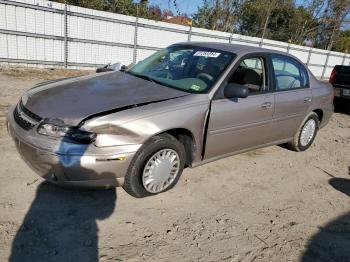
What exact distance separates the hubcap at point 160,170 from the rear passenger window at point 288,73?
208 cm

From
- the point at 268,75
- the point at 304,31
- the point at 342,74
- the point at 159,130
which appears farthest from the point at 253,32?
the point at 159,130

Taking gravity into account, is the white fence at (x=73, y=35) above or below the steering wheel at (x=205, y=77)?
below

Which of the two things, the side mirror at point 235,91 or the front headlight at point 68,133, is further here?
the side mirror at point 235,91

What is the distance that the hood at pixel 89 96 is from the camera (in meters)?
3.48

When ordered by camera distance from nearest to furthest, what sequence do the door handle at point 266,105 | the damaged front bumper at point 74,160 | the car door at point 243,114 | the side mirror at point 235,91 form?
the damaged front bumper at point 74,160 < the side mirror at point 235,91 < the car door at point 243,114 < the door handle at point 266,105

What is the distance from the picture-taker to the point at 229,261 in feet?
9.93

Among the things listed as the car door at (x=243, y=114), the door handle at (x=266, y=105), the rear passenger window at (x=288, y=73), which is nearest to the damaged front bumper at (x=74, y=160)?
the car door at (x=243, y=114)

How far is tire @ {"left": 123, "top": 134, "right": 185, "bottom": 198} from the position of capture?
3.59m

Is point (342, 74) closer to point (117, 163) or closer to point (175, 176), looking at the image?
point (175, 176)

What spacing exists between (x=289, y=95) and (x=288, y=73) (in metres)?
0.39

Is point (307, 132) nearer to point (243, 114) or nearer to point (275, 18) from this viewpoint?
point (243, 114)

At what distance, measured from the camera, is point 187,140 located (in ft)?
13.6

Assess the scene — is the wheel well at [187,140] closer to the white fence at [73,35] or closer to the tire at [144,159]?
the tire at [144,159]

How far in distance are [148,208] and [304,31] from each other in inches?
1161
